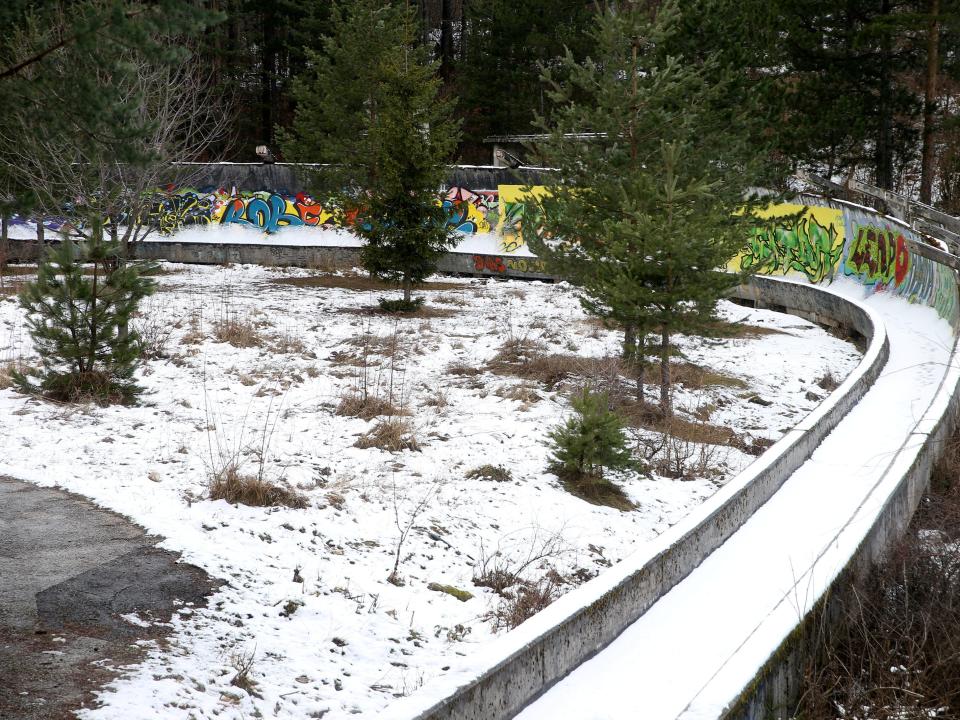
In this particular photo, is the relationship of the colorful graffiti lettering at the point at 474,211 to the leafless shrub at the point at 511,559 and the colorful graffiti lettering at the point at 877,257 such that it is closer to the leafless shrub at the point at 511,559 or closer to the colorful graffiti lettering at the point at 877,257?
the colorful graffiti lettering at the point at 877,257

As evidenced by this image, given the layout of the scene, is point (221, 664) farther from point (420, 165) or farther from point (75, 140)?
point (420, 165)

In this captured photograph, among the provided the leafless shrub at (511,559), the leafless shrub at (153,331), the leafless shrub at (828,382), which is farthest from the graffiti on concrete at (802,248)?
the leafless shrub at (511,559)

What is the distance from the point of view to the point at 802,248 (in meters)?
25.0

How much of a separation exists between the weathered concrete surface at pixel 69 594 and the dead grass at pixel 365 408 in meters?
4.55

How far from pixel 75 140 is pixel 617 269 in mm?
8584

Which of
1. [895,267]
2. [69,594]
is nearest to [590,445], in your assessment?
[69,594]

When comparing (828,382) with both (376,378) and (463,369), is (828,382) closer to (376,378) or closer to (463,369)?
(463,369)

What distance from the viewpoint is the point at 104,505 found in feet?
26.5

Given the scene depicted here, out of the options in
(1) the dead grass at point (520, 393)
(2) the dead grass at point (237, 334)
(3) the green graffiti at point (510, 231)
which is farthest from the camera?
→ (3) the green graffiti at point (510, 231)

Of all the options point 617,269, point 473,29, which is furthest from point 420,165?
point 473,29

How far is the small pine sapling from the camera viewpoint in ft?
34.4

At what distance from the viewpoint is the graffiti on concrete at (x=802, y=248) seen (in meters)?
23.9

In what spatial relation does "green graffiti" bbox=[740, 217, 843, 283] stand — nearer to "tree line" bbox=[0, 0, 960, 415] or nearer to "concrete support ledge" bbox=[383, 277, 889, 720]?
"tree line" bbox=[0, 0, 960, 415]

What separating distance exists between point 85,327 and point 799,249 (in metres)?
18.7
